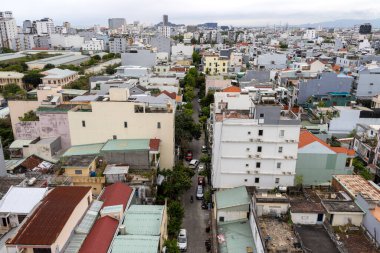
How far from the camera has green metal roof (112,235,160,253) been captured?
735 inches

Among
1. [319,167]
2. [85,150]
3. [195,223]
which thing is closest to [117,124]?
[85,150]

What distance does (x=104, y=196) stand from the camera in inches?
966

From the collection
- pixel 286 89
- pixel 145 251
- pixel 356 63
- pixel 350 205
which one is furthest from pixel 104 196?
pixel 356 63

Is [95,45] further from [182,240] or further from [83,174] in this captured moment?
A: [182,240]

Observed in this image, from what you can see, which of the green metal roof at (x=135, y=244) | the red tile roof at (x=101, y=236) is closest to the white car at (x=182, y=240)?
the green metal roof at (x=135, y=244)

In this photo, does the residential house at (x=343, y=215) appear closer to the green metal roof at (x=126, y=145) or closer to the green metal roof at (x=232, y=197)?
the green metal roof at (x=232, y=197)

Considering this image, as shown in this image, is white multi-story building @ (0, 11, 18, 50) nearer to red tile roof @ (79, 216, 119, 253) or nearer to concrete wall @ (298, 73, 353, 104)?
concrete wall @ (298, 73, 353, 104)

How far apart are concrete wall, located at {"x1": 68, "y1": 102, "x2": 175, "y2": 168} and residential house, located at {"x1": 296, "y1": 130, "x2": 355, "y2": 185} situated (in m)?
13.3

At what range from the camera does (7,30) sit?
144000 millimetres

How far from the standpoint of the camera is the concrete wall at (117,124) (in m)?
33.0

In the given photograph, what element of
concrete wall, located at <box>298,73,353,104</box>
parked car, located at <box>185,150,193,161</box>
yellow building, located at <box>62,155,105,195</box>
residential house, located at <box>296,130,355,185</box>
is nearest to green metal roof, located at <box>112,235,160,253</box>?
yellow building, located at <box>62,155,105,195</box>

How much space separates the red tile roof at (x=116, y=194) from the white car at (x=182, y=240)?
547 centimetres

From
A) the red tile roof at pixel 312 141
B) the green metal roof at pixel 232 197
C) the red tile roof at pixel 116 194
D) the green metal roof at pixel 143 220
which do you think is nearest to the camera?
the green metal roof at pixel 143 220

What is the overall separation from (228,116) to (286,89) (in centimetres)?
3436
